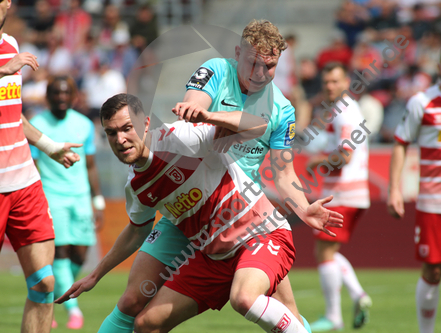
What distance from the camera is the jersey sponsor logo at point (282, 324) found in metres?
3.63

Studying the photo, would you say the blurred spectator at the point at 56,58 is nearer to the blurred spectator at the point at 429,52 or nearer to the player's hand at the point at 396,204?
the blurred spectator at the point at 429,52

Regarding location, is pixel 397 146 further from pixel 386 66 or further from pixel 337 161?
pixel 386 66

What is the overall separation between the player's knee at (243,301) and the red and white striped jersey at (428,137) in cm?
257

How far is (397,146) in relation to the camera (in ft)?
18.6

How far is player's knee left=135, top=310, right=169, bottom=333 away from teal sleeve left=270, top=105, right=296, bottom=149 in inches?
54.3

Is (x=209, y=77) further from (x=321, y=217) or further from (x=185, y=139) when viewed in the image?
(x=321, y=217)

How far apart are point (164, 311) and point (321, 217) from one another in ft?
3.83

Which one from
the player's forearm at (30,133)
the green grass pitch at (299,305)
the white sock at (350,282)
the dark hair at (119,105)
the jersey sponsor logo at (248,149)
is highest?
the dark hair at (119,105)

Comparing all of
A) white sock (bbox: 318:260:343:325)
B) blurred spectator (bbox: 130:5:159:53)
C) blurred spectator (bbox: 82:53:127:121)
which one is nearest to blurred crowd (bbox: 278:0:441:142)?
blurred spectator (bbox: 130:5:159:53)

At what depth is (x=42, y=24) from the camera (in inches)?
648

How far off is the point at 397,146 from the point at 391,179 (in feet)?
1.06

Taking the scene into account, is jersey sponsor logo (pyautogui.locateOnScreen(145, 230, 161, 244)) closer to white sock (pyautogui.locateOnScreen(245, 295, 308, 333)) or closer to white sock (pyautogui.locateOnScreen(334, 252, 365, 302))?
white sock (pyautogui.locateOnScreen(245, 295, 308, 333))

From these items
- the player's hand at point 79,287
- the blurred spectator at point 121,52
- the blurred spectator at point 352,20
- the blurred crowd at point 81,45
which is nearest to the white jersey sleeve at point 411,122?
the player's hand at point 79,287

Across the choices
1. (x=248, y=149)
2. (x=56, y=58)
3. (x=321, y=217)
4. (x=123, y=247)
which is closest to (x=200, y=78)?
(x=248, y=149)
